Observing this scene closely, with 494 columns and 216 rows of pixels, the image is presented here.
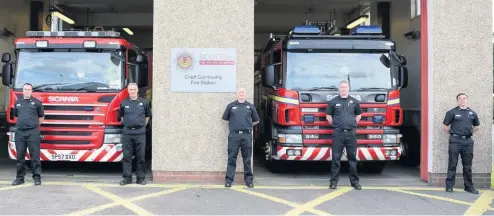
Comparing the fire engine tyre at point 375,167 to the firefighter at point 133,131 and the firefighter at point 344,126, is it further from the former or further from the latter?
the firefighter at point 133,131

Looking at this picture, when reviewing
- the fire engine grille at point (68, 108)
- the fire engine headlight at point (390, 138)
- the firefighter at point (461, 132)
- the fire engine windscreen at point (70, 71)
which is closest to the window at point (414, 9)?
the fire engine headlight at point (390, 138)

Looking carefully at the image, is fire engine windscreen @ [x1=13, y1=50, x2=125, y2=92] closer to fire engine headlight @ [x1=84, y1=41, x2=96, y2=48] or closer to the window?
fire engine headlight @ [x1=84, y1=41, x2=96, y2=48]

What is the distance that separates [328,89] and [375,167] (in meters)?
2.37

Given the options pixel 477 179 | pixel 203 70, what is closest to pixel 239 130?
pixel 203 70

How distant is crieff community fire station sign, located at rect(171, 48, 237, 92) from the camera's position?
30.1 ft

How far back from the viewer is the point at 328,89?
9539mm

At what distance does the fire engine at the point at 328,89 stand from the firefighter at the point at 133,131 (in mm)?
2540

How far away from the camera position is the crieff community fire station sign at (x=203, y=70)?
9164 millimetres

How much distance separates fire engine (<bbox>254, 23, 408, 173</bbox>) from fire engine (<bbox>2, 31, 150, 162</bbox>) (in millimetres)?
3062

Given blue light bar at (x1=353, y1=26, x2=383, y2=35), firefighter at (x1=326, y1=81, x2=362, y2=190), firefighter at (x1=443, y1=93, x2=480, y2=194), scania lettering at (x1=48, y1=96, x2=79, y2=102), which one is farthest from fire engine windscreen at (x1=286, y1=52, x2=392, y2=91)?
scania lettering at (x1=48, y1=96, x2=79, y2=102)

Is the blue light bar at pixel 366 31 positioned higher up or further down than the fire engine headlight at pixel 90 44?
higher up

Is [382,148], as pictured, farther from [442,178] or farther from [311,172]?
[311,172]

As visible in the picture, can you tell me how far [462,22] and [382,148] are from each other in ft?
9.01

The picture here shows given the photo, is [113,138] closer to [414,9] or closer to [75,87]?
[75,87]
